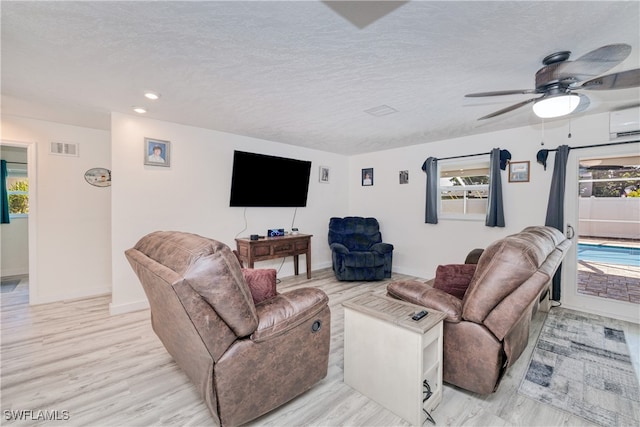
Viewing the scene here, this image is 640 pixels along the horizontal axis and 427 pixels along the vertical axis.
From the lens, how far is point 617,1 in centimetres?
141

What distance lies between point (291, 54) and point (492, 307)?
2.10 m

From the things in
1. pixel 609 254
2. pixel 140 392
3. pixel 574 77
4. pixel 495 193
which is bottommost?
pixel 140 392

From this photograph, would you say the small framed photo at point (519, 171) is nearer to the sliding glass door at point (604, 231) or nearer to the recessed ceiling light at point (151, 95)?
the sliding glass door at point (604, 231)

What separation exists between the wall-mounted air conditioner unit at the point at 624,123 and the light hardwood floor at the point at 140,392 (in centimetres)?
207

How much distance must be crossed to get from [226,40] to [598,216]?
4.43 meters

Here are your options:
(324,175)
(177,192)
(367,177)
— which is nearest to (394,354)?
(177,192)

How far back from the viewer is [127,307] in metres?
3.28

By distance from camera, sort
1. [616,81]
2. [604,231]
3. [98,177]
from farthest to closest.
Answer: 1. [98,177]
2. [604,231]
3. [616,81]

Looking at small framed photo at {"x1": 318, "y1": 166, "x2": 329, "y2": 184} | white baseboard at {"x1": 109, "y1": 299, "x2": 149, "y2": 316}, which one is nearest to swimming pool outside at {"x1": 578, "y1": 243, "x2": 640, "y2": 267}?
small framed photo at {"x1": 318, "y1": 166, "x2": 329, "y2": 184}

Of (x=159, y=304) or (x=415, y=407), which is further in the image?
(x=159, y=304)

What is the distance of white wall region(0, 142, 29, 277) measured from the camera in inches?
187

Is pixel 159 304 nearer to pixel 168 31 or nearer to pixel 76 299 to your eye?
pixel 168 31

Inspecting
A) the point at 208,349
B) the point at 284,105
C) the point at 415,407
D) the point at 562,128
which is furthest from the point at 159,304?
the point at 562,128

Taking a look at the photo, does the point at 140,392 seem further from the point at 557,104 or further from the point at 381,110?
the point at 557,104
